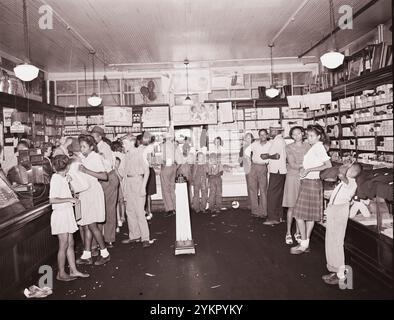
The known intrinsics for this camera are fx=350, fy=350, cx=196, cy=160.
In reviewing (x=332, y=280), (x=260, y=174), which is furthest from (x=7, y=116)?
(x=332, y=280)

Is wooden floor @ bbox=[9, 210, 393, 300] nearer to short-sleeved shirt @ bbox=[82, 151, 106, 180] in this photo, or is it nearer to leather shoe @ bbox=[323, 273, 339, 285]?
leather shoe @ bbox=[323, 273, 339, 285]

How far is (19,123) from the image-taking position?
23.0 feet

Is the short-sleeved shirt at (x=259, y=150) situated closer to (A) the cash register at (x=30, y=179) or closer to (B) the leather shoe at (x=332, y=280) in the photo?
(B) the leather shoe at (x=332, y=280)

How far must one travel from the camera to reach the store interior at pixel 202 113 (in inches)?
143

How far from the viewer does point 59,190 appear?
12.0 feet

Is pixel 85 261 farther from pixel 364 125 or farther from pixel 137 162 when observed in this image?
pixel 364 125

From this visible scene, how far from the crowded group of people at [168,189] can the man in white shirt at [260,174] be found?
0.02 metres

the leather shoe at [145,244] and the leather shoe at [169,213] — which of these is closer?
the leather shoe at [145,244]

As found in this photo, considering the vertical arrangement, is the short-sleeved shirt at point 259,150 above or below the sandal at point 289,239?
above

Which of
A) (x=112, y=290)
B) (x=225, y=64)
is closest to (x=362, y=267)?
(x=112, y=290)

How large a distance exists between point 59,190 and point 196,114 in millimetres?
6080

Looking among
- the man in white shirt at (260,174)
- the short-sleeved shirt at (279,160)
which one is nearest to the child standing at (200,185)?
the man in white shirt at (260,174)

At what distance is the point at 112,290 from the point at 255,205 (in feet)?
13.3

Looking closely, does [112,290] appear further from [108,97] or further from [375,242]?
[108,97]
